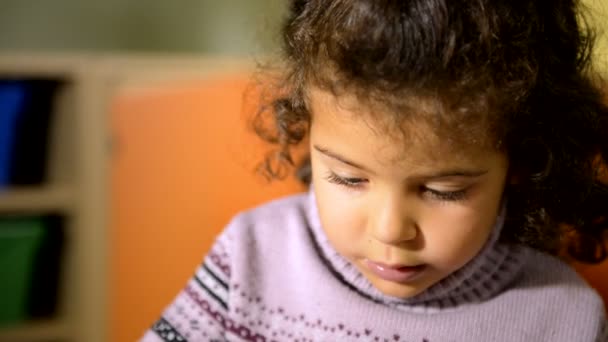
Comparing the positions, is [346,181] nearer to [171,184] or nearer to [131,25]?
[171,184]

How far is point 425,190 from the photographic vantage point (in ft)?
1.96

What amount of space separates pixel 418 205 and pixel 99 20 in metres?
Answer: 1.74

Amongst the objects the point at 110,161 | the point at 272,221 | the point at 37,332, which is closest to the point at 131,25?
the point at 110,161

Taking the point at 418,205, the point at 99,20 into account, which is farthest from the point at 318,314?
Answer: the point at 99,20

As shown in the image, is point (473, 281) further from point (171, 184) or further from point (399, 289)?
point (171, 184)

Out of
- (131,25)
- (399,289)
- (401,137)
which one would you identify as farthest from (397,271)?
(131,25)

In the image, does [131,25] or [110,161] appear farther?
[131,25]

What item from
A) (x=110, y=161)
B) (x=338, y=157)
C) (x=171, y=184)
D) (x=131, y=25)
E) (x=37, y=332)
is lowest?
(x=37, y=332)

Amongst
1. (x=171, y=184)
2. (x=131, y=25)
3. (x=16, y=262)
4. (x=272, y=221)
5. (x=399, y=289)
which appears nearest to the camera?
(x=399, y=289)

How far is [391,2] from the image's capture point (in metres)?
0.55

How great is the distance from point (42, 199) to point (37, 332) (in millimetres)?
325

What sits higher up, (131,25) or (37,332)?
(131,25)

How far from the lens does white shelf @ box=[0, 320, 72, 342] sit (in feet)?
5.52

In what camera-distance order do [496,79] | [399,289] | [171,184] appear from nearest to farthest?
[496,79]
[399,289]
[171,184]
